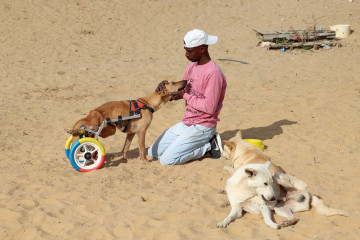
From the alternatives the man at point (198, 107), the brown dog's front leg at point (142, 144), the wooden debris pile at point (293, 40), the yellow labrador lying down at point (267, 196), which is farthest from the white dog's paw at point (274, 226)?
the wooden debris pile at point (293, 40)

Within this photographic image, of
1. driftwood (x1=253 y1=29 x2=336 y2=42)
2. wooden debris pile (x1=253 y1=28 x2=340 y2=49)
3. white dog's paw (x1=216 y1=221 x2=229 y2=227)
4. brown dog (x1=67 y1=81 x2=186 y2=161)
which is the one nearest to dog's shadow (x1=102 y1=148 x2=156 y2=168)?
brown dog (x1=67 y1=81 x2=186 y2=161)

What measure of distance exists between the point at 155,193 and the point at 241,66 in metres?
8.62

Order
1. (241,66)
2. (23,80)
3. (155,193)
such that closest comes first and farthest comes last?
(155,193)
(23,80)
(241,66)

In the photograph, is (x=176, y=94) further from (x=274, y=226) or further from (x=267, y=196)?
(x=274, y=226)

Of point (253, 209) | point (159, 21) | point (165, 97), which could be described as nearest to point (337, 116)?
point (165, 97)

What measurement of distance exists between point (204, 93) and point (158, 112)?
10.5ft

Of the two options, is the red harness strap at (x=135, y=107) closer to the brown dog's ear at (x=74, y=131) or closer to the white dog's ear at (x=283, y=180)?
the brown dog's ear at (x=74, y=131)

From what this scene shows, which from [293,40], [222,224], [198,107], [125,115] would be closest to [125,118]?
[125,115]

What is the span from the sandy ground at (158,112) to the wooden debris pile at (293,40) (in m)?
0.44

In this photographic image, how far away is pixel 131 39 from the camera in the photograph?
1544cm

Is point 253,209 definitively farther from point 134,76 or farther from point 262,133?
point 134,76

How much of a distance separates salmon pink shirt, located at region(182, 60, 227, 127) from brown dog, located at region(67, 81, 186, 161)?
199mm

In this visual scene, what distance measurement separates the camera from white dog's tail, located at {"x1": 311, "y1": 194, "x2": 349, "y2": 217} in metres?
4.16

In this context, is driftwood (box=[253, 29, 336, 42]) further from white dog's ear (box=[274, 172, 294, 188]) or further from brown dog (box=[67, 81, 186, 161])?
white dog's ear (box=[274, 172, 294, 188])
